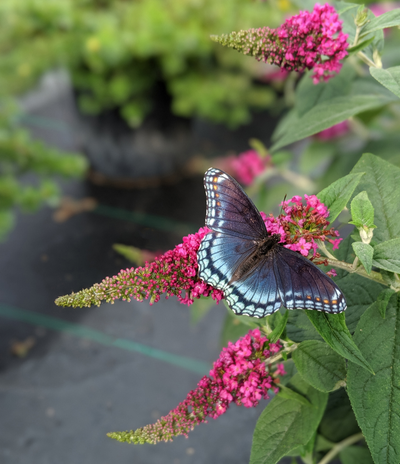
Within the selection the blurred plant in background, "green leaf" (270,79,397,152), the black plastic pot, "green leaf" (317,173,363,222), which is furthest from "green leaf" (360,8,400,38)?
the black plastic pot

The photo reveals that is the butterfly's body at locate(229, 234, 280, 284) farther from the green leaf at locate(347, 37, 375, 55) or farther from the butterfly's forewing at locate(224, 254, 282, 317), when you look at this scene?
the green leaf at locate(347, 37, 375, 55)

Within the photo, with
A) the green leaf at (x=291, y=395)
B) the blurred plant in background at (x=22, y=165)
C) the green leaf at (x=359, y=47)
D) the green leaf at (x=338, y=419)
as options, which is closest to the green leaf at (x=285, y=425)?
the green leaf at (x=291, y=395)

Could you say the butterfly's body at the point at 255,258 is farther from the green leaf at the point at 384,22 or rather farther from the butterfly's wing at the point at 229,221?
the green leaf at the point at 384,22

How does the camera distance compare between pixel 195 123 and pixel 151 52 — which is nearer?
pixel 151 52

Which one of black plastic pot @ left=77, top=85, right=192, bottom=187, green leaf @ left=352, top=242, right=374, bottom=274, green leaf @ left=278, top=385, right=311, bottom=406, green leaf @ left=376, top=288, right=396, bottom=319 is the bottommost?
black plastic pot @ left=77, top=85, right=192, bottom=187

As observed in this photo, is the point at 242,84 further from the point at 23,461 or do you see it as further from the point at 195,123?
the point at 23,461

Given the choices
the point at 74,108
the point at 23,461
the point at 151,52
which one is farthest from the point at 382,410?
the point at 74,108

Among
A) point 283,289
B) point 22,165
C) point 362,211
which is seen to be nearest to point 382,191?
point 362,211
